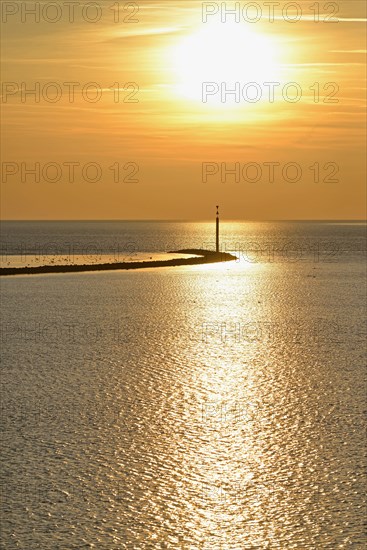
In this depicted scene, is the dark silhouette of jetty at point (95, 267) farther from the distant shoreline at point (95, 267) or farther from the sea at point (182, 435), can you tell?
the sea at point (182, 435)

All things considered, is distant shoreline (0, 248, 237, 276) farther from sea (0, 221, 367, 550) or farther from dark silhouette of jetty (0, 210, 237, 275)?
sea (0, 221, 367, 550)

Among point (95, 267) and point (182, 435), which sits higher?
point (95, 267)

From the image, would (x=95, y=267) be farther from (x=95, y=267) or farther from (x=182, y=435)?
(x=182, y=435)

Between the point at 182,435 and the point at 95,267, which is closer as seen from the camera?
the point at 182,435

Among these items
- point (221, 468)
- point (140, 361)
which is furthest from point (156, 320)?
point (221, 468)

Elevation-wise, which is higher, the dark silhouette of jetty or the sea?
the dark silhouette of jetty

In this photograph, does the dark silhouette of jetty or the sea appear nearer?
the sea

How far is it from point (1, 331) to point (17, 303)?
31.3ft

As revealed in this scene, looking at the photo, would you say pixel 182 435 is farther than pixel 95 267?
No

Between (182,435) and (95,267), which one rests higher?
(95,267)

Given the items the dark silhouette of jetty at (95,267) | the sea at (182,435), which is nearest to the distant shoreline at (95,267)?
the dark silhouette of jetty at (95,267)

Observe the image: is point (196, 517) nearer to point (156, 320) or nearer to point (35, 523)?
point (35, 523)

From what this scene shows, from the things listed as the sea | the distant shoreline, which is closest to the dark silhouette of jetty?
the distant shoreline

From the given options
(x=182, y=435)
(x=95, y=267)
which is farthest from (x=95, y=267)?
(x=182, y=435)
